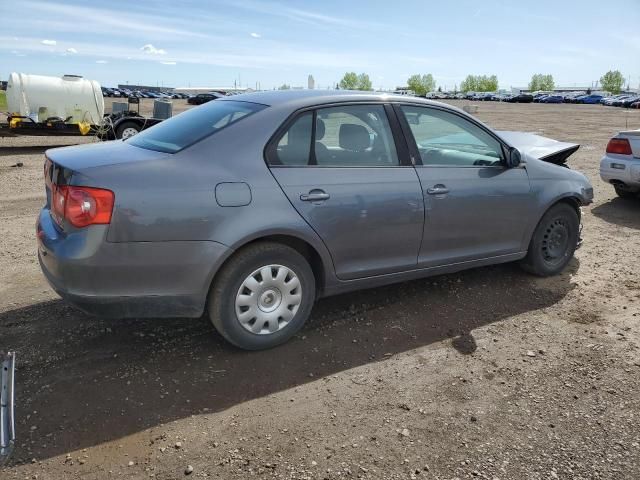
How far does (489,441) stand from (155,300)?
2.01 metres

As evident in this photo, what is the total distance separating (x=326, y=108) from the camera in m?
3.79

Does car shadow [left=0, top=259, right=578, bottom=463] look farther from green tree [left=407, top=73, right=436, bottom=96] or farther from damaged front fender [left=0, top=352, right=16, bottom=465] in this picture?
green tree [left=407, top=73, right=436, bottom=96]

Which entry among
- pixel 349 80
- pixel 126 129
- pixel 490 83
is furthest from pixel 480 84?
pixel 126 129

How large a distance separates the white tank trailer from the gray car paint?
12907mm

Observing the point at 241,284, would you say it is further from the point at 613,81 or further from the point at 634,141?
the point at 613,81

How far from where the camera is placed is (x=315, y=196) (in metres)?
3.54

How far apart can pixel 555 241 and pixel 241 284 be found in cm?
320

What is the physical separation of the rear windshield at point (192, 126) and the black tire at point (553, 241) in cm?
283

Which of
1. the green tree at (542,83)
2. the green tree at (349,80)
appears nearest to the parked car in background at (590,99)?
the green tree at (349,80)

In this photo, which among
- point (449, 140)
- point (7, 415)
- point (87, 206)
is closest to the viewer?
point (7, 415)

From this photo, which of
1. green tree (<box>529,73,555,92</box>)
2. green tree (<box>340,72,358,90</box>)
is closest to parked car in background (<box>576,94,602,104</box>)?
green tree (<box>340,72,358,90</box>)

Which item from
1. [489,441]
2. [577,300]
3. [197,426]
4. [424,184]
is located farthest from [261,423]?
[577,300]

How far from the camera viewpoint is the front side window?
4172mm

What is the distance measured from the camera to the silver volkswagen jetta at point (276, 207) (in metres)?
3.08
